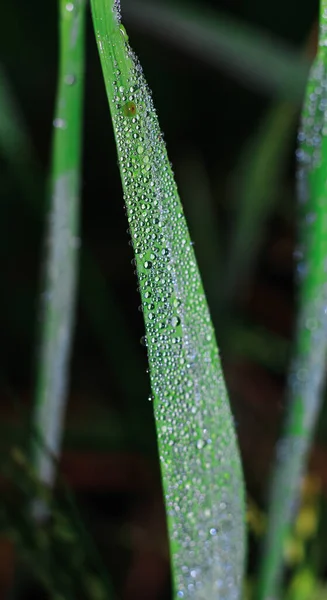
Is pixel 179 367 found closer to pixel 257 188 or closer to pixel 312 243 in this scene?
pixel 312 243

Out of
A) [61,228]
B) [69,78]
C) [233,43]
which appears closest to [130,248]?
[233,43]

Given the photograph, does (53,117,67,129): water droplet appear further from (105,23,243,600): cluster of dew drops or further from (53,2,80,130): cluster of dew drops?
(105,23,243,600): cluster of dew drops

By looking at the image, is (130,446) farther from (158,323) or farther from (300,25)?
(300,25)

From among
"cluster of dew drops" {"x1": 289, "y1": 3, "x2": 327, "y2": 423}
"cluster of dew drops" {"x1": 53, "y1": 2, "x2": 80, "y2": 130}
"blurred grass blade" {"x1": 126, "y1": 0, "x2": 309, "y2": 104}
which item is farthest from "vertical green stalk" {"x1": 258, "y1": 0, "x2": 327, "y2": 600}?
"blurred grass blade" {"x1": 126, "y1": 0, "x2": 309, "y2": 104}

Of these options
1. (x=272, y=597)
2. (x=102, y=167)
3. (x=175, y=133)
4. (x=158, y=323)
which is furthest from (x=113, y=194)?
(x=158, y=323)

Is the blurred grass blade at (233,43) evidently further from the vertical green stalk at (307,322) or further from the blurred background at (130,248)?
the vertical green stalk at (307,322)

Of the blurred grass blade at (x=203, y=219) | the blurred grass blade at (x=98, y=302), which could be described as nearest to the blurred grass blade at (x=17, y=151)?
the blurred grass blade at (x=98, y=302)

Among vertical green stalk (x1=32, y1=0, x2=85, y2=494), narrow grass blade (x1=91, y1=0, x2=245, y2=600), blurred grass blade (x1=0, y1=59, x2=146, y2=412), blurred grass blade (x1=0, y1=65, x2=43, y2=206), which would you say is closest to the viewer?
narrow grass blade (x1=91, y1=0, x2=245, y2=600)
